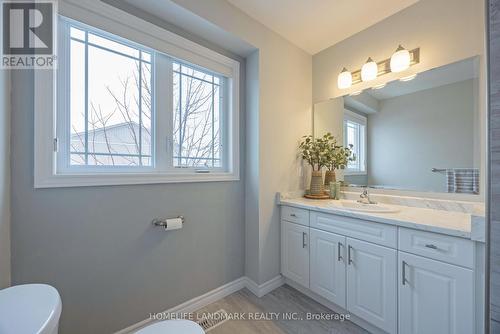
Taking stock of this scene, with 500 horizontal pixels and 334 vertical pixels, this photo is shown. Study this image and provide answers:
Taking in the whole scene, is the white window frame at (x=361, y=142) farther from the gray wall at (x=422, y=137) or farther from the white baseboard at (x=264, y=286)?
the white baseboard at (x=264, y=286)

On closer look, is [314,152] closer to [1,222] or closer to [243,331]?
[243,331]

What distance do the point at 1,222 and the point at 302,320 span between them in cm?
192

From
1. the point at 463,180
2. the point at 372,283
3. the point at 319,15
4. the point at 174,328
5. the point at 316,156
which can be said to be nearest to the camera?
the point at 174,328

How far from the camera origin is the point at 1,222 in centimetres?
97

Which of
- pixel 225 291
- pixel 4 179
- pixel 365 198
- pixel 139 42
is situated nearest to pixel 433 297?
pixel 365 198

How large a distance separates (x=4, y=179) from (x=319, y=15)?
2434 millimetres

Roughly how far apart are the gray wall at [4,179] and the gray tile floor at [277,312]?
48.9 inches

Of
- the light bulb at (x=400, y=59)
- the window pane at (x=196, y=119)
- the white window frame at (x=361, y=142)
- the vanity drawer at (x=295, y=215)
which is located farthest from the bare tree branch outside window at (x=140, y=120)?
the light bulb at (x=400, y=59)

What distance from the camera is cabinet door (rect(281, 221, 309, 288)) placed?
72.5 inches

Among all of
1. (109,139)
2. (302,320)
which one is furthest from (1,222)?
(302,320)

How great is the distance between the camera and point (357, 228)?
1.49m

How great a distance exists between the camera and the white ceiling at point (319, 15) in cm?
173

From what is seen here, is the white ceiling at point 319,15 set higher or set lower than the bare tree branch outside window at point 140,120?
higher

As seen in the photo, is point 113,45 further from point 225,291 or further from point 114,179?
point 225,291
